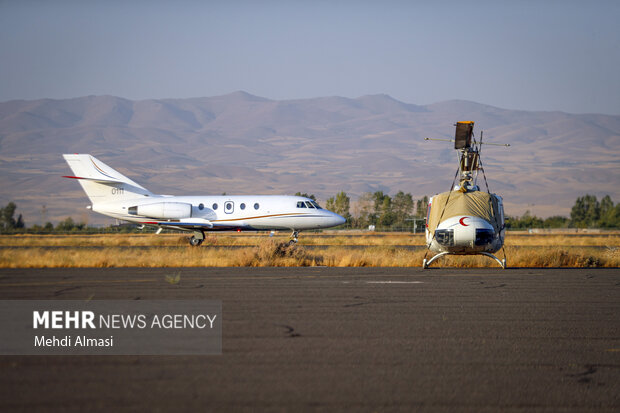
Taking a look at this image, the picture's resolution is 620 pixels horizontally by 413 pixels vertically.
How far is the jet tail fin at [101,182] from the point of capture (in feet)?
143

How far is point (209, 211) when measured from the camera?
43.8 metres

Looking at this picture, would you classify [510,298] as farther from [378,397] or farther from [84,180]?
[84,180]

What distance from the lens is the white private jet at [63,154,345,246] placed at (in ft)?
142

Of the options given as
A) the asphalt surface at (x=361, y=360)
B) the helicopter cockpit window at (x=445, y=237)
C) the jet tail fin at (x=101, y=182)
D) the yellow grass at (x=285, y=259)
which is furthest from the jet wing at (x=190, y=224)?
the asphalt surface at (x=361, y=360)

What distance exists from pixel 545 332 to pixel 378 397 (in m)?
4.51

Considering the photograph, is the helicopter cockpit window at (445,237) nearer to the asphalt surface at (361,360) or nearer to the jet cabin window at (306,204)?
the asphalt surface at (361,360)

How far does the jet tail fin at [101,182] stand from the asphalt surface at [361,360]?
1116 inches

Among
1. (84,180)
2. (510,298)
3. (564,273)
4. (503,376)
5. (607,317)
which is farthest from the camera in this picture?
(84,180)

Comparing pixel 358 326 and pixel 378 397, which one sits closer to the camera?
pixel 378 397

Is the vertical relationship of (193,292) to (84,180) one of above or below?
below

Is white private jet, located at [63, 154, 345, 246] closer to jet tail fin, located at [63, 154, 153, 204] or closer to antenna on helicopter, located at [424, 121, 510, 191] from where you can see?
jet tail fin, located at [63, 154, 153, 204]

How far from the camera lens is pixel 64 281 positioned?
18.1 meters

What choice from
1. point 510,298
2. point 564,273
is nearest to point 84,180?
point 564,273

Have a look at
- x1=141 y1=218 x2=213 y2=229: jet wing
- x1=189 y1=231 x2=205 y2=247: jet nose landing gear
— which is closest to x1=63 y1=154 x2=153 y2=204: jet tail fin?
x1=141 y1=218 x2=213 y2=229: jet wing
